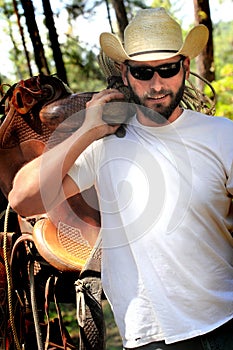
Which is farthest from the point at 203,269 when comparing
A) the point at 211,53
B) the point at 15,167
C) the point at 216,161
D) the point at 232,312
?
the point at 211,53

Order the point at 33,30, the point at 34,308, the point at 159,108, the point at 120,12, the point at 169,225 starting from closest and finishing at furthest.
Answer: the point at 169,225
the point at 159,108
the point at 34,308
the point at 33,30
the point at 120,12

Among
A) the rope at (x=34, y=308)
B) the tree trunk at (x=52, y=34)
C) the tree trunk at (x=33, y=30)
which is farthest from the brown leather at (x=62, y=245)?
the tree trunk at (x=33, y=30)

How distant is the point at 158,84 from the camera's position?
217 centimetres

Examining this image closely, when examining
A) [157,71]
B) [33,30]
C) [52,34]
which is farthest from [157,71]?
[52,34]

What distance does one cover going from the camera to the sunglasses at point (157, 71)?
Answer: 7.21 feet

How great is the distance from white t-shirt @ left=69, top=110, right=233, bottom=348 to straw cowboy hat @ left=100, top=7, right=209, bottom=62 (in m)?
0.28

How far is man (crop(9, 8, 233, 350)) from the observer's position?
2057mm

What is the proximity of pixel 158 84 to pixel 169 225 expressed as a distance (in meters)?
0.51

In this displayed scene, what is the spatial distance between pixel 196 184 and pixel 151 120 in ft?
0.99

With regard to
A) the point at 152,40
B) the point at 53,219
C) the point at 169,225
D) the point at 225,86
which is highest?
the point at 152,40

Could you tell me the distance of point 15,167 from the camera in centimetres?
290

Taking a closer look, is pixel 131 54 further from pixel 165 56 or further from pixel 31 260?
pixel 31 260

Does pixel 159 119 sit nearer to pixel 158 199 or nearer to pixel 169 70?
pixel 169 70

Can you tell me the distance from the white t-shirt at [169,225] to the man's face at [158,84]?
8cm
